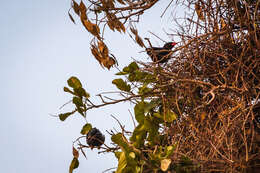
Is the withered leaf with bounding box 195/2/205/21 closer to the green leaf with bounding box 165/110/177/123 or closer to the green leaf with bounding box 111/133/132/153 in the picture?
the green leaf with bounding box 165/110/177/123

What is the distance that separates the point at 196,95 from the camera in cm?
97

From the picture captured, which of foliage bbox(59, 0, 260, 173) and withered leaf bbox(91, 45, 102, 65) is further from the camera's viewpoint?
withered leaf bbox(91, 45, 102, 65)

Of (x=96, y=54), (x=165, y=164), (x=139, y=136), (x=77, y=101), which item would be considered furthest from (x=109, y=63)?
(x=165, y=164)

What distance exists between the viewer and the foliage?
Result: 0.82 meters

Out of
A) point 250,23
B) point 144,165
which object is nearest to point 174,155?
point 144,165

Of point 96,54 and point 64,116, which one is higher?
point 96,54

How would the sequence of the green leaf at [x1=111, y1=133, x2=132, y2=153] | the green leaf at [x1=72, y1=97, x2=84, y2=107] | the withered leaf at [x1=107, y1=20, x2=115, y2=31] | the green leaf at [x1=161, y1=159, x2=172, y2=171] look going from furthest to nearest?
1. the withered leaf at [x1=107, y1=20, x2=115, y2=31]
2. the green leaf at [x1=72, y1=97, x2=84, y2=107]
3. the green leaf at [x1=111, y1=133, x2=132, y2=153]
4. the green leaf at [x1=161, y1=159, x2=172, y2=171]

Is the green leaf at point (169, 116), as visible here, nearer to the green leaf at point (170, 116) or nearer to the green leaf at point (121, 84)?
the green leaf at point (170, 116)

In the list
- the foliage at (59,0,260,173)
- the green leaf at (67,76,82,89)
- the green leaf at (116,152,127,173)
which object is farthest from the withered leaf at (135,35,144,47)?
the green leaf at (116,152,127,173)

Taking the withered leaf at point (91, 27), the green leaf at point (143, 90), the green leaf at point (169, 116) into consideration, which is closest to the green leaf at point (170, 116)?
the green leaf at point (169, 116)

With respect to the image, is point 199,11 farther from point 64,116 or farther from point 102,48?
point 64,116

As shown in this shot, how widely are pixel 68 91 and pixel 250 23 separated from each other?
0.56 metres

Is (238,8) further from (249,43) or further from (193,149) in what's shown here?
(193,149)

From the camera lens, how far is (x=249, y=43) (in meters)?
0.90
